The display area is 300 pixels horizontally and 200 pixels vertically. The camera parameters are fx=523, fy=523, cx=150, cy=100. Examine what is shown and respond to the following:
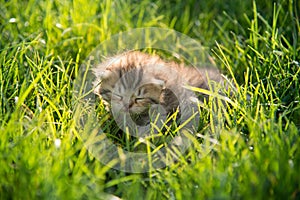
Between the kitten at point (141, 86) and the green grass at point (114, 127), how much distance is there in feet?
0.48

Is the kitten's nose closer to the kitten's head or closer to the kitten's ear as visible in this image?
the kitten's head

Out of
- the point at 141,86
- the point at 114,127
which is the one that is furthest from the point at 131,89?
the point at 114,127

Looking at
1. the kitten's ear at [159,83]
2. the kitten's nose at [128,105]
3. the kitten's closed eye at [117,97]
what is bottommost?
the kitten's nose at [128,105]

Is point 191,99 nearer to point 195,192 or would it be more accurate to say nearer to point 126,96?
point 126,96

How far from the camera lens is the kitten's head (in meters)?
2.46

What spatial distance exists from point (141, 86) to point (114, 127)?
233 millimetres

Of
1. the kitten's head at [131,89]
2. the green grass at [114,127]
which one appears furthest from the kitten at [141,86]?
the green grass at [114,127]

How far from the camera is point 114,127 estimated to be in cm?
248

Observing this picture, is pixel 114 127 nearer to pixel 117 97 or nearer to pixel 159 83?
pixel 117 97

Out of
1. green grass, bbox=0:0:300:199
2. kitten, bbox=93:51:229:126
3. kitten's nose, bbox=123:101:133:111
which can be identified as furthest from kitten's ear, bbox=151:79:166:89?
green grass, bbox=0:0:300:199

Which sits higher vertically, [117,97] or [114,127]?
[117,97]

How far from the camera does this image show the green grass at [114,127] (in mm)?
1843

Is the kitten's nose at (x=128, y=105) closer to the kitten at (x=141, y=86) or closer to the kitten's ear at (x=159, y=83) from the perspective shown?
the kitten at (x=141, y=86)

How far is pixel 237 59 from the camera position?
3.14 m
